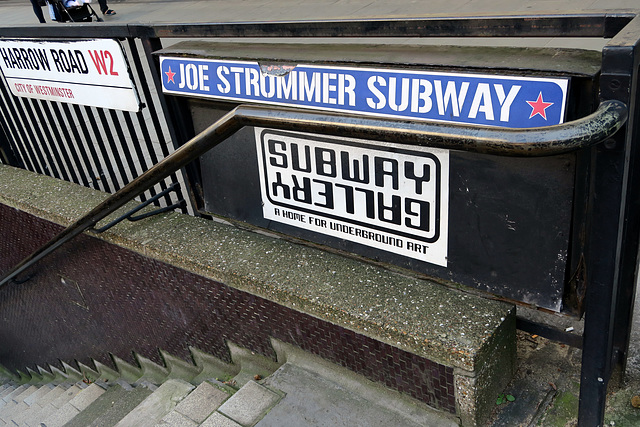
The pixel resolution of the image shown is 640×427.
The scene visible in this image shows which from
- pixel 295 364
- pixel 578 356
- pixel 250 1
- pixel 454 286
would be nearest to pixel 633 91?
pixel 454 286

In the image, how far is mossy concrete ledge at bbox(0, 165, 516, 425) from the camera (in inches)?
77.4

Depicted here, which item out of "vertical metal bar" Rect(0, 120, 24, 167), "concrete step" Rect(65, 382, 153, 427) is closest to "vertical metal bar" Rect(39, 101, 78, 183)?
"vertical metal bar" Rect(0, 120, 24, 167)

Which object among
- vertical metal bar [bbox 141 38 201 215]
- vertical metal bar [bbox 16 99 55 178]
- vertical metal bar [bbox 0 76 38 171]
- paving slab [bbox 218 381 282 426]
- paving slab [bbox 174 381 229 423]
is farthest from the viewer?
vertical metal bar [bbox 0 76 38 171]

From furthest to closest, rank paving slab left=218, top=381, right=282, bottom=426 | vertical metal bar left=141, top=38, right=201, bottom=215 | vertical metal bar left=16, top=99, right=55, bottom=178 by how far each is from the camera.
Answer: vertical metal bar left=16, top=99, right=55, bottom=178, vertical metal bar left=141, top=38, right=201, bottom=215, paving slab left=218, top=381, right=282, bottom=426

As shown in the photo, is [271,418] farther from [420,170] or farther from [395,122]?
[395,122]

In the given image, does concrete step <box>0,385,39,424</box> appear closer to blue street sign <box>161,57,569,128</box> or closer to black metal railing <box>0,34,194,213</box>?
black metal railing <box>0,34,194,213</box>

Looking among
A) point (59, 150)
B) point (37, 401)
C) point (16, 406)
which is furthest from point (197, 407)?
point (16, 406)

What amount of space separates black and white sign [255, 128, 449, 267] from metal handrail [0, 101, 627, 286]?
407 mm

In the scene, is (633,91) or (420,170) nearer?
(633,91)

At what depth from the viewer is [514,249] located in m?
1.91

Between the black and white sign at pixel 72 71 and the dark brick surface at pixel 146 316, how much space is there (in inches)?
33.5

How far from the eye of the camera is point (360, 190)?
2.23 m

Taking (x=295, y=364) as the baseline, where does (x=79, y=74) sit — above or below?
above

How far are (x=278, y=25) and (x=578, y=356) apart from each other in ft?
5.88
